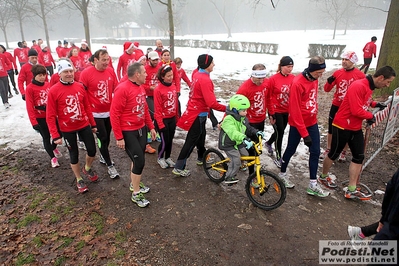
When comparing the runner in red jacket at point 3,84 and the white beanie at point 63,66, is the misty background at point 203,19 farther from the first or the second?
the white beanie at point 63,66

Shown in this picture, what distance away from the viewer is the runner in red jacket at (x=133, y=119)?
4.21 m

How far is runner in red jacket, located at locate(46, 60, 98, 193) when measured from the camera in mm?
4418

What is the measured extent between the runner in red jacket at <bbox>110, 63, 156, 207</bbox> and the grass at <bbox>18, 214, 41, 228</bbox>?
59.5 inches

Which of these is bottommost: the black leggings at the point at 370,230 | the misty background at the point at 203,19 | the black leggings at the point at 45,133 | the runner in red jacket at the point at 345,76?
the black leggings at the point at 370,230

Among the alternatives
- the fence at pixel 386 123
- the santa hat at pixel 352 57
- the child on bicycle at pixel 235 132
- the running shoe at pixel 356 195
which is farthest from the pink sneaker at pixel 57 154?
the santa hat at pixel 352 57

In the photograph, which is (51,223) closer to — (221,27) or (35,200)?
(35,200)

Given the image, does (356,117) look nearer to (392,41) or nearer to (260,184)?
(260,184)

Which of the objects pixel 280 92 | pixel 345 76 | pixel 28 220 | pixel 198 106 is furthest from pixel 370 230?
pixel 28 220

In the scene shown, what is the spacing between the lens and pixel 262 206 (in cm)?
441

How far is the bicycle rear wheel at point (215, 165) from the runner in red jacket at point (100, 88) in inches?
73.8

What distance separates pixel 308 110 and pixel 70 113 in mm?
4044

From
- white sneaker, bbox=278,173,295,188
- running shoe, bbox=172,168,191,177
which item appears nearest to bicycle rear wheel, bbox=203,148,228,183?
running shoe, bbox=172,168,191,177

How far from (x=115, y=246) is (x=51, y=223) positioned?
125 centimetres

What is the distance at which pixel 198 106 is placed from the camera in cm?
498
